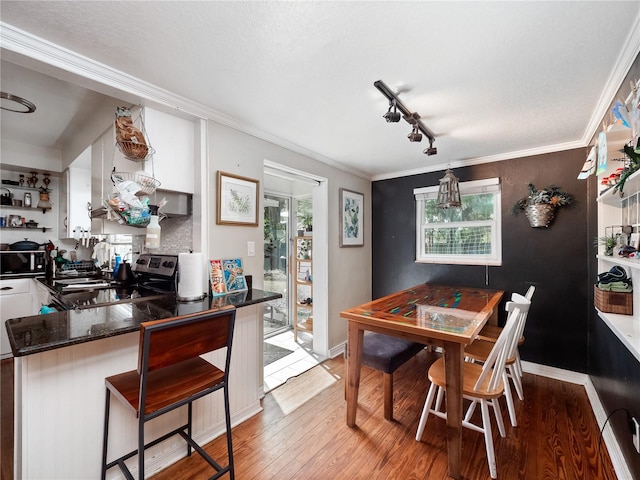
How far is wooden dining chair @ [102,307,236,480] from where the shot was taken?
1106 mm

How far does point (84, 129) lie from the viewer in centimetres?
265

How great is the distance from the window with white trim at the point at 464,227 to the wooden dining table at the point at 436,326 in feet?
1.89

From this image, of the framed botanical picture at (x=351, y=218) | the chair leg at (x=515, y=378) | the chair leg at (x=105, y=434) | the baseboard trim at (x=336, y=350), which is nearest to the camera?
the chair leg at (x=105, y=434)

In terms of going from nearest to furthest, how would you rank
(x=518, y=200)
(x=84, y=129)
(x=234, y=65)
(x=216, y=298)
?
(x=234, y=65) → (x=216, y=298) → (x=84, y=129) → (x=518, y=200)

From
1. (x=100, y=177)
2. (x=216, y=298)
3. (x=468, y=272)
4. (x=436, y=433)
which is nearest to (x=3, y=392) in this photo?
(x=100, y=177)

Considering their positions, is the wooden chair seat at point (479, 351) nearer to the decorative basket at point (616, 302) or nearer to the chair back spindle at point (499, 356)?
the chair back spindle at point (499, 356)

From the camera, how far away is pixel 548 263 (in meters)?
2.74

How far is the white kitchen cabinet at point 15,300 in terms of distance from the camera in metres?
2.92

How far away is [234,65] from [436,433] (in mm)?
2627

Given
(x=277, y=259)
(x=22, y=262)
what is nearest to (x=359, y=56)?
(x=277, y=259)

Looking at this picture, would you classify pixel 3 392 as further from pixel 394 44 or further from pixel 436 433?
pixel 394 44

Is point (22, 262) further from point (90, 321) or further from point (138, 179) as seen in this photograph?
point (90, 321)

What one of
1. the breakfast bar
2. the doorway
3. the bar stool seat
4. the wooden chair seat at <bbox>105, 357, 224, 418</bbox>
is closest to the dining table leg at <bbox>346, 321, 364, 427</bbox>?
the bar stool seat

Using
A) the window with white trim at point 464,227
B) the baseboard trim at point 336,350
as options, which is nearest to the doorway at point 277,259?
the baseboard trim at point 336,350
